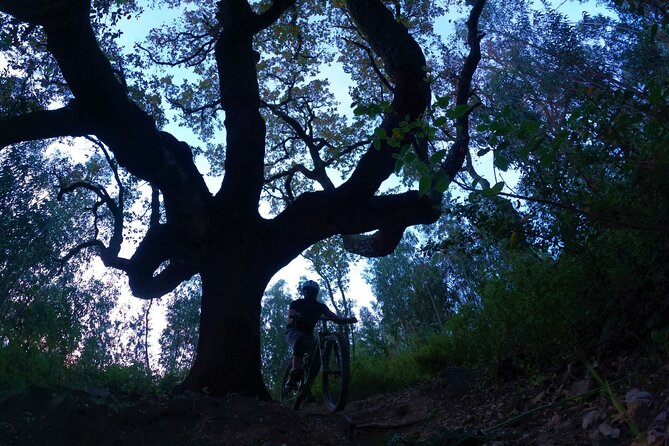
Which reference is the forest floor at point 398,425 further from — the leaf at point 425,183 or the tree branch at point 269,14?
the tree branch at point 269,14

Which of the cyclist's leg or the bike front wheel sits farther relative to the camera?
the cyclist's leg

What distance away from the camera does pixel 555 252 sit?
417cm

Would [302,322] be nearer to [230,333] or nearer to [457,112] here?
[230,333]

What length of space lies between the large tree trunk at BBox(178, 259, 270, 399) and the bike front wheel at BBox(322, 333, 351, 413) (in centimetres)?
108

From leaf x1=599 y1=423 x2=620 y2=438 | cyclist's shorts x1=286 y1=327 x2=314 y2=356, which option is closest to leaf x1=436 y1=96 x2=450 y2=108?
leaf x1=599 y1=423 x2=620 y2=438

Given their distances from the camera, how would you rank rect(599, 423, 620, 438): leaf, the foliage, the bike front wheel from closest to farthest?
rect(599, 423, 620, 438): leaf < the bike front wheel < the foliage

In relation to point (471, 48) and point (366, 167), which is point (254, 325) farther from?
point (471, 48)

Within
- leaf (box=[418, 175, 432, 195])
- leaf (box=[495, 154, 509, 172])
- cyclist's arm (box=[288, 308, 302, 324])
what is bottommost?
leaf (box=[495, 154, 509, 172])

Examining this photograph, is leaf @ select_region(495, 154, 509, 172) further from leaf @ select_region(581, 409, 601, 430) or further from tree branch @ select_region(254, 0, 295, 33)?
tree branch @ select_region(254, 0, 295, 33)

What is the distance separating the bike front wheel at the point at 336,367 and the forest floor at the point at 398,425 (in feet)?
3.55

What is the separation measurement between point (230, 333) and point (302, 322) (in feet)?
5.50

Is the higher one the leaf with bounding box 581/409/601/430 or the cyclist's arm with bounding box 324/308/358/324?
the cyclist's arm with bounding box 324/308/358/324

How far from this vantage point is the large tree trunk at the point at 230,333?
5.95 metres

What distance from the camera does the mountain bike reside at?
21.9ft
